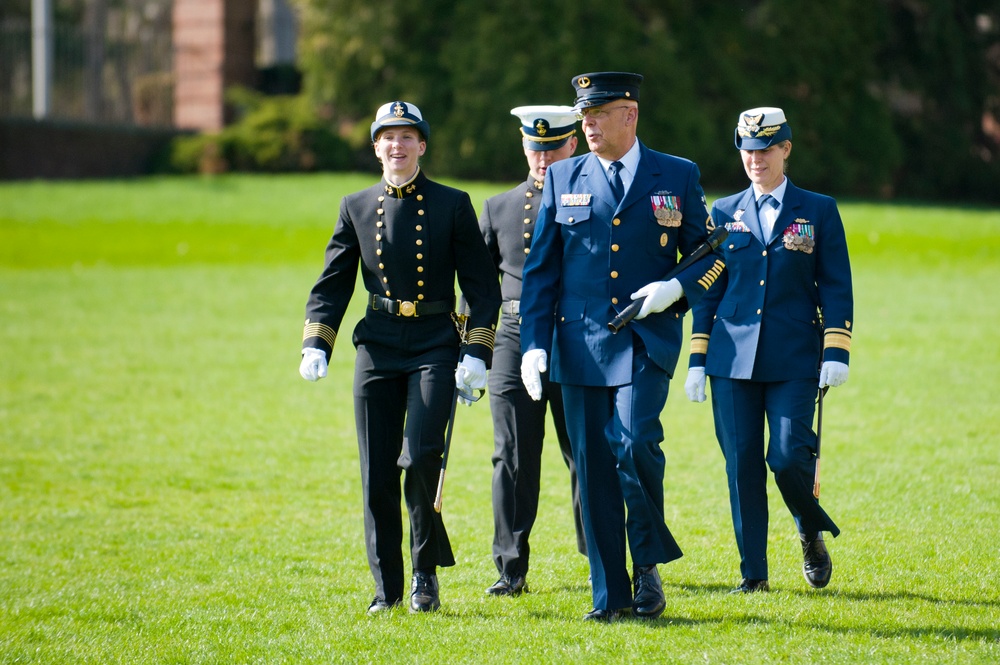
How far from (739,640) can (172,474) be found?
5.49m

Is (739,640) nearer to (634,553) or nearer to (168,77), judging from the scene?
(634,553)

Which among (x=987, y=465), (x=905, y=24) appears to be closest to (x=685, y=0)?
(x=905, y=24)

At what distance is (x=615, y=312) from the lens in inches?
214

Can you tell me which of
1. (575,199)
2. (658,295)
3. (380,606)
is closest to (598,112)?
(575,199)

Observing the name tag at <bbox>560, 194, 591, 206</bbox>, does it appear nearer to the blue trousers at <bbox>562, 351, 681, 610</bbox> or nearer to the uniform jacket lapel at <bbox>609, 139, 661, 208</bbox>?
the uniform jacket lapel at <bbox>609, 139, 661, 208</bbox>

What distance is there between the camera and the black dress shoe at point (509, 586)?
243 inches

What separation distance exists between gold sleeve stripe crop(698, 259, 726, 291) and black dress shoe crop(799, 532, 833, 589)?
1.37 metres

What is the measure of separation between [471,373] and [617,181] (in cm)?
103

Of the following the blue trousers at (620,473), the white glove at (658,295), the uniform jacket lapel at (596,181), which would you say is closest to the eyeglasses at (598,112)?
the uniform jacket lapel at (596,181)

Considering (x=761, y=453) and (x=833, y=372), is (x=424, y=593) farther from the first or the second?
(x=833, y=372)

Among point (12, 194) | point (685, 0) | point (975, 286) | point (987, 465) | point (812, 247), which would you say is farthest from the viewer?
point (685, 0)

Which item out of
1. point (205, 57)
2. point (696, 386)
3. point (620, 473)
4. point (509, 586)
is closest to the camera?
point (620, 473)

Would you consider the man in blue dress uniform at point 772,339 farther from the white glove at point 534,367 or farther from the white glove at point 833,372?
the white glove at point 534,367

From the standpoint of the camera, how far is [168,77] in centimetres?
3309
